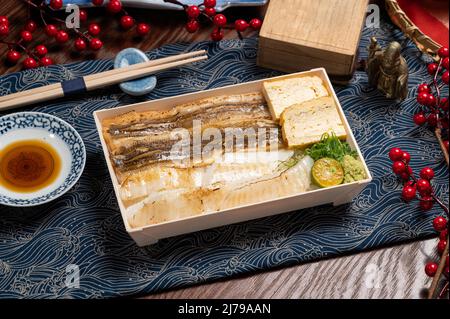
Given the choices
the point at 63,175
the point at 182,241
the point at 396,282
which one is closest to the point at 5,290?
the point at 63,175

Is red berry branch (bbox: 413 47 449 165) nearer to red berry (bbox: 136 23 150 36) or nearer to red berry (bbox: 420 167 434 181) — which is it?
red berry (bbox: 420 167 434 181)

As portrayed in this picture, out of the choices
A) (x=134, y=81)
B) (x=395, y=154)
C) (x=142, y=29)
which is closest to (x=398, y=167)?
(x=395, y=154)

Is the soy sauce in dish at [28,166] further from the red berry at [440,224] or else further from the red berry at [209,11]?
the red berry at [440,224]

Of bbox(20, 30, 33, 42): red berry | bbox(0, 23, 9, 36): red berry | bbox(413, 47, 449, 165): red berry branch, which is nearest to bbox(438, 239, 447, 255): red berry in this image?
bbox(413, 47, 449, 165): red berry branch

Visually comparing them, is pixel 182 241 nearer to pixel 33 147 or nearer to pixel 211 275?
pixel 211 275

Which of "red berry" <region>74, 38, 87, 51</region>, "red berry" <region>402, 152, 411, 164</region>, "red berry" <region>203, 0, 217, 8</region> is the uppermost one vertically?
"red berry" <region>203, 0, 217, 8</region>

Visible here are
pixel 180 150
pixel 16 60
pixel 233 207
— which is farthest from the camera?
pixel 16 60
